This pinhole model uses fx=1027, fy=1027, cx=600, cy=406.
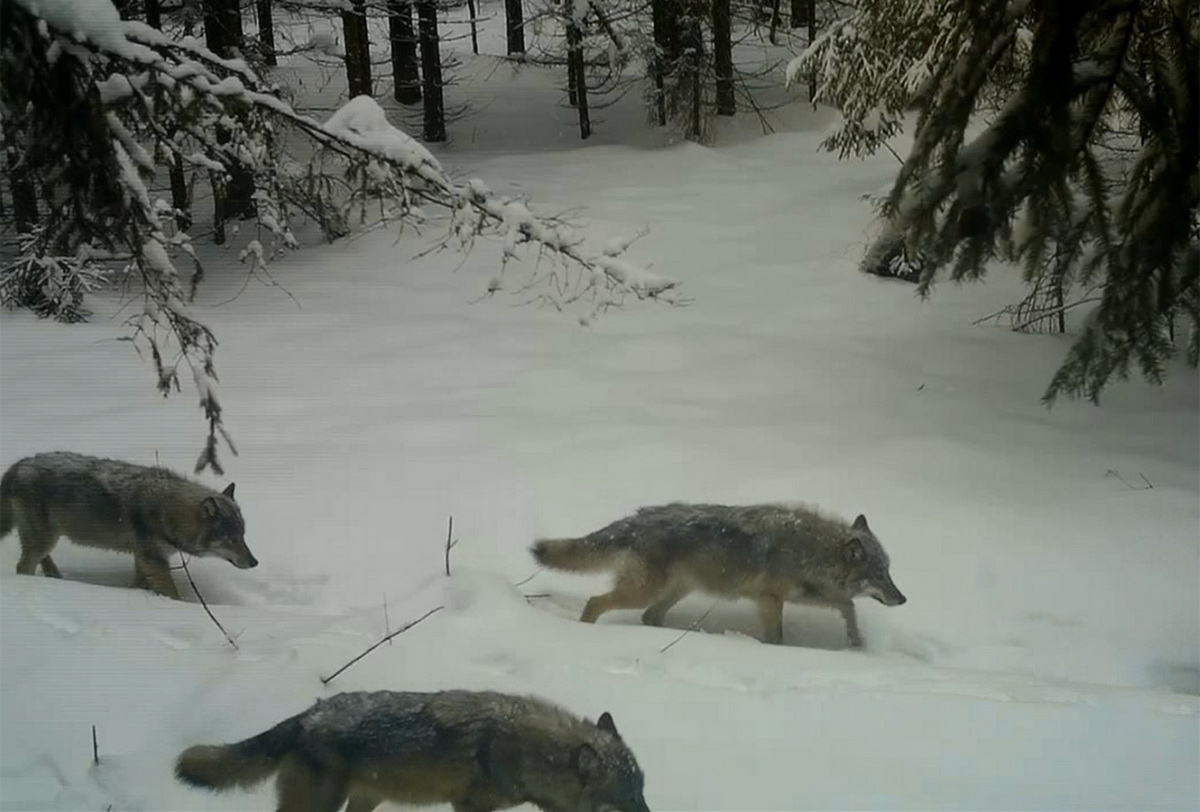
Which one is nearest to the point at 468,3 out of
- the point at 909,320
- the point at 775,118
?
the point at 775,118

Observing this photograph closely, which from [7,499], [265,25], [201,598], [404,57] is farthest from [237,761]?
[404,57]

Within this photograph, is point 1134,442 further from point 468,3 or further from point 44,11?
point 468,3

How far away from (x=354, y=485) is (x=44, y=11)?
355 cm

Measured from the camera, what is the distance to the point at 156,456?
19.8ft

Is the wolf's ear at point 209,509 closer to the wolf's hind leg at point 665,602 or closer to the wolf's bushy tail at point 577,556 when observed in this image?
the wolf's bushy tail at point 577,556

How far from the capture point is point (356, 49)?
11.9 meters

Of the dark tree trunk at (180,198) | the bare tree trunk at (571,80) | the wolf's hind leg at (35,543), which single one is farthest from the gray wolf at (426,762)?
the bare tree trunk at (571,80)

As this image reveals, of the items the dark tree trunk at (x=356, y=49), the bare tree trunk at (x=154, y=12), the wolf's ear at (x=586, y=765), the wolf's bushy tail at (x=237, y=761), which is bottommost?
the wolf's ear at (x=586, y=765)

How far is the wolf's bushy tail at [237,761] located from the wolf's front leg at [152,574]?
6.61ft

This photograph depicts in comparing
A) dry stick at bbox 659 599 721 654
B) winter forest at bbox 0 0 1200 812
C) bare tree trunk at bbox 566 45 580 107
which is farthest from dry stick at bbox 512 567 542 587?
bare tree trunk at bbox 566 45 580 107

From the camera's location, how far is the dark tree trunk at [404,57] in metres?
13.5

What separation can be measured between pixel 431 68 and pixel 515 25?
249cm

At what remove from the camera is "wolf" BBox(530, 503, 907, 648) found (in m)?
5.25

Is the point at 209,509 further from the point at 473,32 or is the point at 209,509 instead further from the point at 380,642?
the point at 473,32
